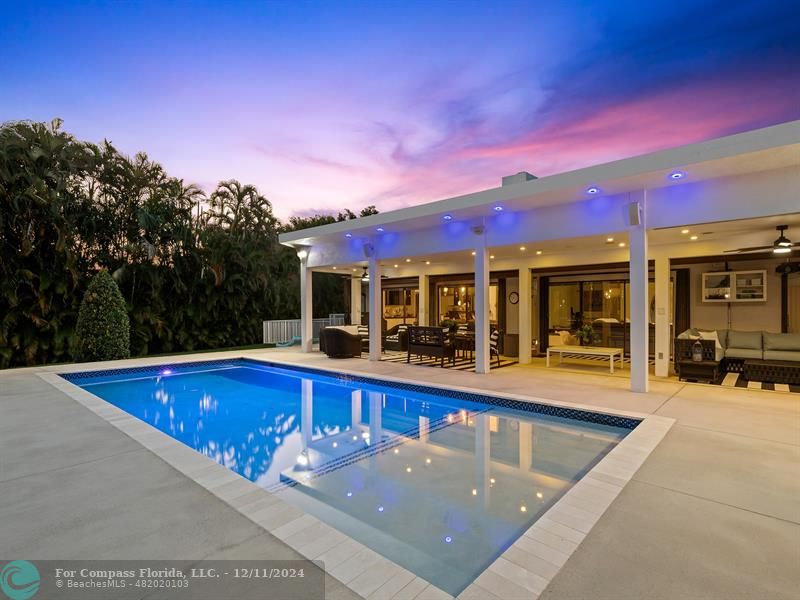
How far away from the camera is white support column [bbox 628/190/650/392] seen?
6.81m

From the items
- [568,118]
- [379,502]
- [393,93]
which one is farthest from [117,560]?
[568,118]

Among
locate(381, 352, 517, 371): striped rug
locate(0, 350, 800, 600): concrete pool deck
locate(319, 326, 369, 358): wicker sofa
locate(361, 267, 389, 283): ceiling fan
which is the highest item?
locate(361, 267, 389, 283): ceiling fan

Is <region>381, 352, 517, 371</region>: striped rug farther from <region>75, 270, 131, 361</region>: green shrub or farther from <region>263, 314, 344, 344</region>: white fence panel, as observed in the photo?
<region>75, 270, 131, 361</region>: green shrub

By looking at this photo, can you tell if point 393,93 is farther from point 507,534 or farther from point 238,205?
point 507,534

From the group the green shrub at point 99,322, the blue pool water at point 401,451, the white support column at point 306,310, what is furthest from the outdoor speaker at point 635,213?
the green shrub at point 99,322

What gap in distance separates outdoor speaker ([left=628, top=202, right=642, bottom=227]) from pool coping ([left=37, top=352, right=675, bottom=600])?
11.9 feet

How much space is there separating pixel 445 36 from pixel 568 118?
442 cm

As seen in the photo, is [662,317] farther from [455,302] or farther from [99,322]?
[99,322]

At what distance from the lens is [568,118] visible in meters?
12.1

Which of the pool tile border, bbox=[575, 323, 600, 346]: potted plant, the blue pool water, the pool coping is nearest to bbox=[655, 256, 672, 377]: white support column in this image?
bbox=[575, 323, 600, 346]: potted plant

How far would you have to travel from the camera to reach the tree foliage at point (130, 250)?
33.5 feet

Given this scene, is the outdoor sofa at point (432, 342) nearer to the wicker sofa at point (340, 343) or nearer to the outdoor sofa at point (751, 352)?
the wicker sofa at point (340, 343)

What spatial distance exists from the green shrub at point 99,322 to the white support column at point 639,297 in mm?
12093

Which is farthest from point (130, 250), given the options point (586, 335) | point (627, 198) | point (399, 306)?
point (586, 335)
